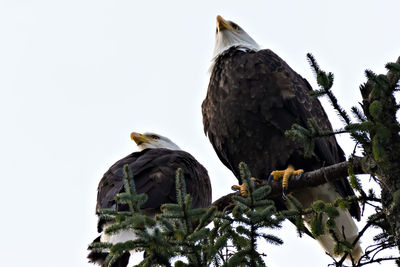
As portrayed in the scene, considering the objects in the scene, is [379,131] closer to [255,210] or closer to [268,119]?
[255,210]

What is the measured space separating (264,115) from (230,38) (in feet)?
4.30

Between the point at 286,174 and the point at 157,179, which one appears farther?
the point at 157,179

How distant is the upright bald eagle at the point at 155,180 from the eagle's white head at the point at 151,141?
152cm

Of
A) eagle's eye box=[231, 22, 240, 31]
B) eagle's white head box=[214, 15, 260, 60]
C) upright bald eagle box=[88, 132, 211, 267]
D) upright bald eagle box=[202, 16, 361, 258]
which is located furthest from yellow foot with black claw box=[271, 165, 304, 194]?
eagle's eye box=[231, 22, 240, 31]

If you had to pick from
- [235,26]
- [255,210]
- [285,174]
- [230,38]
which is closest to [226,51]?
[230,38]

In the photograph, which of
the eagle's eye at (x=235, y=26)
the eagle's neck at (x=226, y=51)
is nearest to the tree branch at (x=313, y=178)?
the eagle's neck at (x=226, y=51)

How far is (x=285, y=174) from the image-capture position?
4.94 metres

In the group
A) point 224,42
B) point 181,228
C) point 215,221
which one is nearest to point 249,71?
point 224,42

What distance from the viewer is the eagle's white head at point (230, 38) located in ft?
20.3

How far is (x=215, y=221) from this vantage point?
3355 millimetres

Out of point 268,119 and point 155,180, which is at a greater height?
point 268,119

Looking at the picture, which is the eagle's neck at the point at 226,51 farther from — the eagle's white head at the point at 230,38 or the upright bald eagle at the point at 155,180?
the upright bald eagle at the point at 155,180

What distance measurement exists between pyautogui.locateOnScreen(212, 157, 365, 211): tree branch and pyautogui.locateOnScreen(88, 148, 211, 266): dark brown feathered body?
2.36 ft

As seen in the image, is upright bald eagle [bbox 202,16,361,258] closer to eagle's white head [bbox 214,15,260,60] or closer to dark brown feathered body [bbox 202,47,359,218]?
dark brown feathered body [bbox 202,47,359,218]
